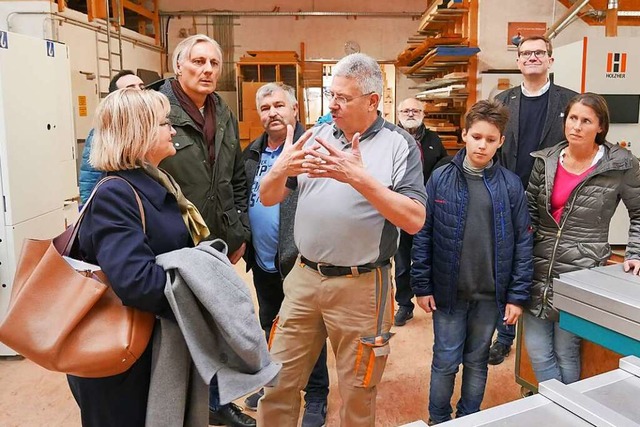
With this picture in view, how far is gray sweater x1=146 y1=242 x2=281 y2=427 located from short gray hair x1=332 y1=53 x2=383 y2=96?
0.80m

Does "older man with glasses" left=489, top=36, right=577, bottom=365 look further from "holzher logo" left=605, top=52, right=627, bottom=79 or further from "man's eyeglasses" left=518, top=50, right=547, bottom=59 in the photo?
"holzher logo" left=605, top=52, right=627, bottom=79

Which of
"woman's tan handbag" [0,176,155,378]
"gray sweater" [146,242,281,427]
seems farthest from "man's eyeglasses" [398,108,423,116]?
"woman's tan handbag" [0,176,155,378]

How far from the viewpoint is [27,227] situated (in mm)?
3525

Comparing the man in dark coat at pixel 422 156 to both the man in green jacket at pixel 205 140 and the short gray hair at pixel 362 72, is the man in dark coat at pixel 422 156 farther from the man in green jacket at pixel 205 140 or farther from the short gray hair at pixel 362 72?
the short gray hair at pixel 362 72

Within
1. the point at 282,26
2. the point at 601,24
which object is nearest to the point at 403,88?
the point at 282,26

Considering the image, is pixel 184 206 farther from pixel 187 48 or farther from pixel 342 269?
pixel 187 48

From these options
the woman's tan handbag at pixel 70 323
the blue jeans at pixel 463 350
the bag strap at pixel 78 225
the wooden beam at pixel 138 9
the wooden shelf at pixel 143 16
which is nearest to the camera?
the woman's tan handbag at pixel 70 323

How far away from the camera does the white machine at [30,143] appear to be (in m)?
3.29

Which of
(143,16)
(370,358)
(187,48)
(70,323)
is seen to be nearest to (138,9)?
(143,16)

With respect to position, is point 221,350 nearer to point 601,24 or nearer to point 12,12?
point 12,12

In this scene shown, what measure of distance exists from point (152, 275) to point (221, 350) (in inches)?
11.5

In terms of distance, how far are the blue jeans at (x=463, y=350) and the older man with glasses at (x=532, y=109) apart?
90 centimetres

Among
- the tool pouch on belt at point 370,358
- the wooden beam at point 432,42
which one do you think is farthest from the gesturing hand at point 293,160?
the wooden beam at point 432,42

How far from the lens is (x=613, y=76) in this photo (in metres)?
4.73
